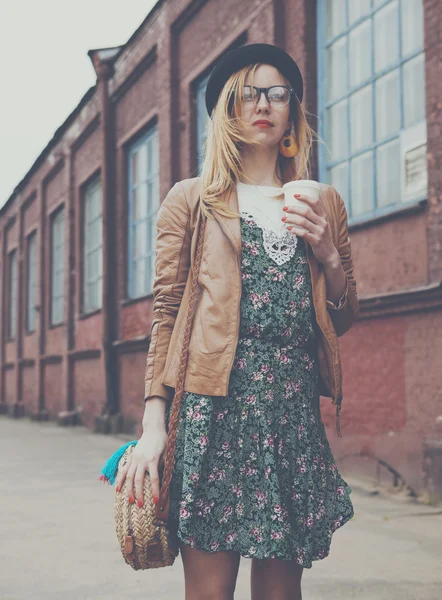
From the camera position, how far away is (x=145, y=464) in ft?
7.29

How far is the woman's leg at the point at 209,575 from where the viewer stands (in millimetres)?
2203

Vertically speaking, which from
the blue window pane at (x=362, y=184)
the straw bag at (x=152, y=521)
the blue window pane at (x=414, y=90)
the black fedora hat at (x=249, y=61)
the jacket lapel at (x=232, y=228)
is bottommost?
the straw bag at (x=152, y=521)

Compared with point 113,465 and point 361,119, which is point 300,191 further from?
point 361,119

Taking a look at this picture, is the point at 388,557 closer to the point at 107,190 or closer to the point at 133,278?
the point at 133,278

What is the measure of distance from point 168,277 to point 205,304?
15cm

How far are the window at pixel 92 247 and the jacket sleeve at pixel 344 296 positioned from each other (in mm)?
13244

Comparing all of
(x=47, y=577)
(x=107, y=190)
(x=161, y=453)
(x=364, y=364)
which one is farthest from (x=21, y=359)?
(x=161, y=453)

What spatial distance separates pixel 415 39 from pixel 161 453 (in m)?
5.69

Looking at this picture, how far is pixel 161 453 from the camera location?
7.42 feet

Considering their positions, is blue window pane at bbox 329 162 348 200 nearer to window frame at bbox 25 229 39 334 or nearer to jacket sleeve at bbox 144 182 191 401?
jacket sleeve at bbox 144 182 191 401

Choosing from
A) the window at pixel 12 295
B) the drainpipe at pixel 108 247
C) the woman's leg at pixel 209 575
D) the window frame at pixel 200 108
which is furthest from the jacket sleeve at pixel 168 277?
the window at pixel 12 295

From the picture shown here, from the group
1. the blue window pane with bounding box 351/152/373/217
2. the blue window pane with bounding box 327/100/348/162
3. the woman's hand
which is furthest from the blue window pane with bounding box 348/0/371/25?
the woman's hand

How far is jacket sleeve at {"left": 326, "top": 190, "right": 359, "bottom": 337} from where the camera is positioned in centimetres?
246

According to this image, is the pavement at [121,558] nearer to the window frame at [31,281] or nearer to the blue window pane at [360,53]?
the blue window pane at [360,53]
